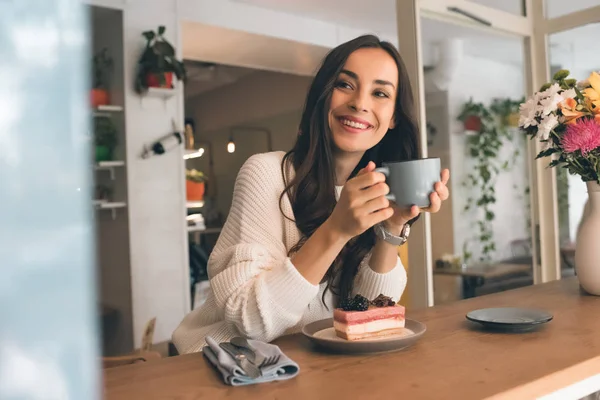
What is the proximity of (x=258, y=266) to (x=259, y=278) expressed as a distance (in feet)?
0.17

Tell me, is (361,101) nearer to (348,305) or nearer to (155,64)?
(348,305)

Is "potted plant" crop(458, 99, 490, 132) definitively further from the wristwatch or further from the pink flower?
the wristwatch

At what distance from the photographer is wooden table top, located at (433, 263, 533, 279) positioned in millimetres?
3269

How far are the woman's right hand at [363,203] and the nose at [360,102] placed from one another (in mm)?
327

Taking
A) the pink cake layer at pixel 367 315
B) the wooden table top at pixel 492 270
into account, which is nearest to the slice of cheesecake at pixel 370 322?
the pink cake layer at pixel 367 315

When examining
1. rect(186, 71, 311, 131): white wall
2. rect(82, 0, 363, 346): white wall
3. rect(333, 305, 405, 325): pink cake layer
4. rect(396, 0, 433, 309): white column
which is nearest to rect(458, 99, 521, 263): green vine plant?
rect(396, 0, 433, 309): white column

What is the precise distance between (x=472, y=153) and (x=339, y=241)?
8.89 feet

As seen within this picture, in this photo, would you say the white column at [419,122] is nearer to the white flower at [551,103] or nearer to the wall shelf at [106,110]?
the white flower at [551,103]

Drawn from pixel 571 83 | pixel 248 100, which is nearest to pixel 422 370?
pixel 571 83

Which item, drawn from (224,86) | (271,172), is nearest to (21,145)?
(271,172)

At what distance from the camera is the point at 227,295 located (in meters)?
1.11

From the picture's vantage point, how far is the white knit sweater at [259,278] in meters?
1.07

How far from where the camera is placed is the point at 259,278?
43.5 inches

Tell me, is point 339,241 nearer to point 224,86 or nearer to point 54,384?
point 54,384
